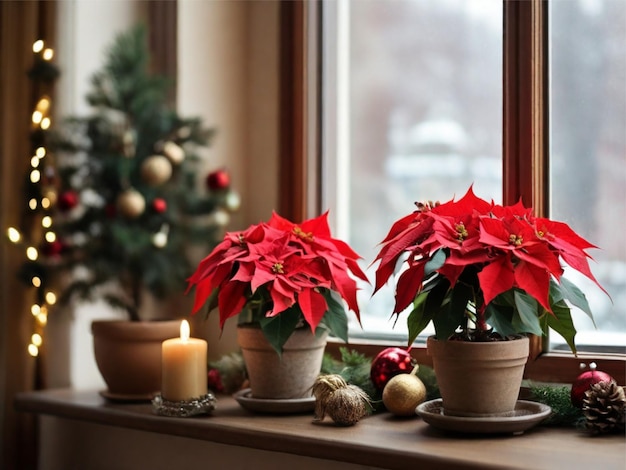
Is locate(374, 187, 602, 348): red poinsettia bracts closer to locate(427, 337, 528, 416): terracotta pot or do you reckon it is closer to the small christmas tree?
locate(427, 337, 528, 416): terracotta pot

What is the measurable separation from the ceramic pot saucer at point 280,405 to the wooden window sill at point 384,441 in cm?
1

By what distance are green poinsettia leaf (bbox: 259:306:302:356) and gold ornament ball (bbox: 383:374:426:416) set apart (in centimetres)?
20

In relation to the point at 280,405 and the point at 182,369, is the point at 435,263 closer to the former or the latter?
the point at 280,405

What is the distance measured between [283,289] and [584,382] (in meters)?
0.51

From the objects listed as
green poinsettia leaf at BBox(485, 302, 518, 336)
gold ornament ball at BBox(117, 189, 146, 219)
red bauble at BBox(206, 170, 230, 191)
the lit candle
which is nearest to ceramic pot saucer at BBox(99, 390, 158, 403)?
the lit candle

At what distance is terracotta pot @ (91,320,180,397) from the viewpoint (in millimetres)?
1614

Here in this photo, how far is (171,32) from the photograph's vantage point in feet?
6.65

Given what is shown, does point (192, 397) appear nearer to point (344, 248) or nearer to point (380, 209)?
point (344, 248)

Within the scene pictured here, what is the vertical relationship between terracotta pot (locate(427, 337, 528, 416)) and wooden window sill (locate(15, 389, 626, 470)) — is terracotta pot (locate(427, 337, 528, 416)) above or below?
above

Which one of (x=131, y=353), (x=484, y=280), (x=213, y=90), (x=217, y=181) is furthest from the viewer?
(x=213, y=90)

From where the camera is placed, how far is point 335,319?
1446mm

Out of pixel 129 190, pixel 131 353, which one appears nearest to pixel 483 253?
pixel 131 353

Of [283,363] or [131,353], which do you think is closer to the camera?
[283,363]

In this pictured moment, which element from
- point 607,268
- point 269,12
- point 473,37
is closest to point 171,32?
point 269,12
